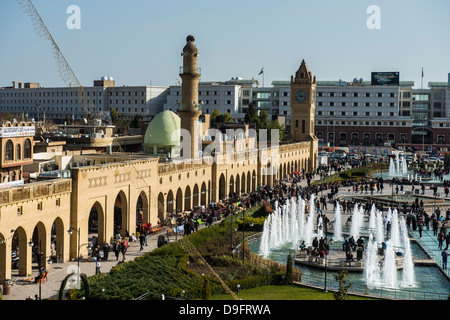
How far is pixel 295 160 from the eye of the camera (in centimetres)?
7100

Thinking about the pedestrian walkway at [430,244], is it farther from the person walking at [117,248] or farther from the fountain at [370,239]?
the person walking at [117,248]

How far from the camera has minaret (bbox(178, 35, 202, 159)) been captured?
153 feet

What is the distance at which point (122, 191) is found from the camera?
3425 cm

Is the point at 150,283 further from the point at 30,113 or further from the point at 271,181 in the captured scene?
the point at 30,113

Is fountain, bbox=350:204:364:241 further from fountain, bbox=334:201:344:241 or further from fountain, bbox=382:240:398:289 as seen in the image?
fountain, bbox=382:240:398:289

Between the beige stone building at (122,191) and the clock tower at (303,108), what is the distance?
16.3m

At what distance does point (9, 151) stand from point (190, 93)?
17089 mm

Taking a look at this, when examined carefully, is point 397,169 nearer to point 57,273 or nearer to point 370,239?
point 370,239

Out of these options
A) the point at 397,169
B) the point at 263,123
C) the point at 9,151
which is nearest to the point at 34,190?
the point at 9,151

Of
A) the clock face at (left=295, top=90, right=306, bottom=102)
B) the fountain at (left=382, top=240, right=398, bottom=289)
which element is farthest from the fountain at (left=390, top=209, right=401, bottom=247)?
the clock face at (left=295, top=90, right=306, bottom=102)

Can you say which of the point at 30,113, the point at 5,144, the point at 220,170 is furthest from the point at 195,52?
the point at 30,113

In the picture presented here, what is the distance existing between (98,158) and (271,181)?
24.7 metres

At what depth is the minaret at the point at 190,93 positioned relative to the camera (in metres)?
46.7

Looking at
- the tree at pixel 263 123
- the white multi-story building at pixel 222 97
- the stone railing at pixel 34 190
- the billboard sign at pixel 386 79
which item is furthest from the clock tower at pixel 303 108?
the stone railing at pixel 34 190
